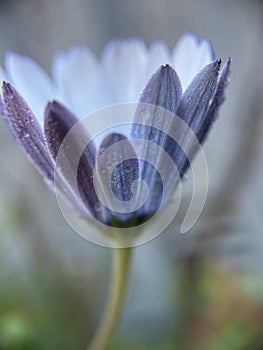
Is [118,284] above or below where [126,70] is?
below

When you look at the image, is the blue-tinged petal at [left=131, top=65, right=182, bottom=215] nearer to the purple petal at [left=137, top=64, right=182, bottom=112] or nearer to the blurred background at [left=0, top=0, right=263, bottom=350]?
the purple petal at [left=137, top=64, right=182, bottom=112]

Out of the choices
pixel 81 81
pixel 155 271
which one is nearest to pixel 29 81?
pixel 81 81

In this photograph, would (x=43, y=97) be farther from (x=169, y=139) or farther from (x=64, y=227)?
(x=64, y=227)

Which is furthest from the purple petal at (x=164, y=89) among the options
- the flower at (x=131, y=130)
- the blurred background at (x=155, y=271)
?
the blurred background at (x=155, y=271)

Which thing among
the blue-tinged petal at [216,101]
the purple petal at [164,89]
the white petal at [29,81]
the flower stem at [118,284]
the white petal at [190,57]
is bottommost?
the flower stem at [118,284]

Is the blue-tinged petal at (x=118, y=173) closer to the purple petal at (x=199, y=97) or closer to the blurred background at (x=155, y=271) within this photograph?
the purple petal at (x=199, y=97)

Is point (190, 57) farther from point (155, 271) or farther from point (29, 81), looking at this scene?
point (155, 271)

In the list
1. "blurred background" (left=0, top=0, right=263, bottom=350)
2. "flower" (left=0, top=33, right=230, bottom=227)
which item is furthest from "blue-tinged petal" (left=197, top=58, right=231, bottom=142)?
"blurred background" (left=0, top=0, right=263, bottom=350)
